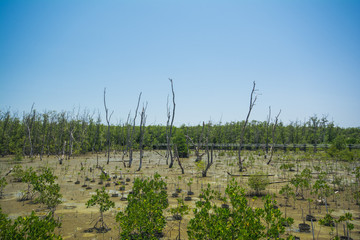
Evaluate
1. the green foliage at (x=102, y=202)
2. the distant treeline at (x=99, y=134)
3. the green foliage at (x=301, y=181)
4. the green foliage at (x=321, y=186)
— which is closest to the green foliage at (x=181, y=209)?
the green foliage at (x=102, y=202)

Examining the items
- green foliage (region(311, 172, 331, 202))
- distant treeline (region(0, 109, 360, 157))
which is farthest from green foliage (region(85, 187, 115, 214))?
distant treeline (region(0, 109, 360, 157))

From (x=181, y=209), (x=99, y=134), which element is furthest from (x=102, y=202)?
(x=99, y=134)

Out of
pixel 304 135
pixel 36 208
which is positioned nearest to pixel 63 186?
pixel 36 208

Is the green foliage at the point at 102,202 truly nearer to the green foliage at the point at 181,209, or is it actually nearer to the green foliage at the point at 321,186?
the green foliage at the point at 181,209

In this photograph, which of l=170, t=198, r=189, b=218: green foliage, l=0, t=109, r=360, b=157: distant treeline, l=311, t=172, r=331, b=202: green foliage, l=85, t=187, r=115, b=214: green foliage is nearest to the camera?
l=170, t=198, r=189, b=218: green foliage

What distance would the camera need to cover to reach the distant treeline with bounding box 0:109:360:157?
2555 cm

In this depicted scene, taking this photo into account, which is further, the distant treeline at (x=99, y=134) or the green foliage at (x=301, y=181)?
the distant treeline at (x=99, y=134)

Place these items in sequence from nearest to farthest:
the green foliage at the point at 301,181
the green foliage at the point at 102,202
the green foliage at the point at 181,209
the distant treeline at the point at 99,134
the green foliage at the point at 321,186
Answer: the green foliage at the point at 181,209 → the green foliage at the point at 102,202 → the green foliage at the point at 321,186 → the green foliage at the point at 301,181 → the distant treeline at the point at 99,134

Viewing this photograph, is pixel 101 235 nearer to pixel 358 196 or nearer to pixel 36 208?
pixel 36 208

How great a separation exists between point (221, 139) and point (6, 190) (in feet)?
108

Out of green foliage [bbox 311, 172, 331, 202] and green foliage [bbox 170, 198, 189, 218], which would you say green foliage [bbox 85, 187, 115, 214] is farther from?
green foliage [bbox 311, 172, 331, 202]

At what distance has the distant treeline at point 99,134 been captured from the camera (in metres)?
25.5

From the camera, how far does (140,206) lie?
500cm

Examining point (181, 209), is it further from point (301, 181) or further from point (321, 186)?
point (301, 181)
